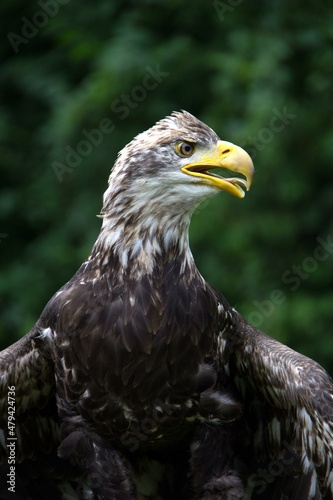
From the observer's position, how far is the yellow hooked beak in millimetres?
4773

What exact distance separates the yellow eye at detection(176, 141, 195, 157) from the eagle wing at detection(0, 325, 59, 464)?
3.36ft

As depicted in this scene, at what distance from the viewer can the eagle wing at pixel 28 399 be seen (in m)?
5.05

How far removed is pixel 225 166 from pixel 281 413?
3.88ft

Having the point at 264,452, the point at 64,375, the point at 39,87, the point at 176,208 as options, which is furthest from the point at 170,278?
the point at 39,87

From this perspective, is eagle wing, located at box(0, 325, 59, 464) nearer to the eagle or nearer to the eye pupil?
the eagle

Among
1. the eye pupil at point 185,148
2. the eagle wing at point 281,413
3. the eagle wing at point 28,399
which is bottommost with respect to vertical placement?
the eagle wing at point 281,413

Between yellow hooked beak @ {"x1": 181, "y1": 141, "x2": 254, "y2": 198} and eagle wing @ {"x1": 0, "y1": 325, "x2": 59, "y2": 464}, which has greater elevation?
yellow hooked beak @ {"x1": 181, "y1": 141, "x2": 254, "y2": 198}

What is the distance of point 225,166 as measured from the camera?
4.84 metres

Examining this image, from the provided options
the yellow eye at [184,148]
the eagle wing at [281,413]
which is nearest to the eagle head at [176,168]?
the yellow eye at [184,148]

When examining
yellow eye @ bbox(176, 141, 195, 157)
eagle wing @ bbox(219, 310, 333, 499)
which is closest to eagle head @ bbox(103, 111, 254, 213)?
yellow eye @ bbox(176, 141, 195, 157)

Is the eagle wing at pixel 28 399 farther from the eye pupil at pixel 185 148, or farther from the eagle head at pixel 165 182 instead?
the eye pupil at pixel 185 148

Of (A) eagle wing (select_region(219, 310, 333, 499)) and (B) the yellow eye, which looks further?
(B) the yellow eye

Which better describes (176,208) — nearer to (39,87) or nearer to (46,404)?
(46,404)

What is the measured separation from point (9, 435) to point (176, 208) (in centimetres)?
137
